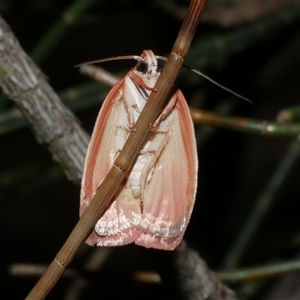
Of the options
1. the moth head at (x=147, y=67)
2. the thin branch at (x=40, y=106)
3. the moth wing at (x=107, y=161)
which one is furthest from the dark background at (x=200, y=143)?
the moth head at (x=147, y=67)

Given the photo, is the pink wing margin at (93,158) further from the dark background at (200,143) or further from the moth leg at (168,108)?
the dark background at (200,143)

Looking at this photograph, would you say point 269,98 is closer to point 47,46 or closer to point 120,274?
point 47,46

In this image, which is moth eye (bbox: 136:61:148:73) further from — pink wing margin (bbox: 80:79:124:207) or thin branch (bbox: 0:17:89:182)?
thin branch (bbox: 0:17:89:182)

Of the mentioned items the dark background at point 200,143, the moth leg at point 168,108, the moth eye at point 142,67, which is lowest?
the dark background at point 200,143

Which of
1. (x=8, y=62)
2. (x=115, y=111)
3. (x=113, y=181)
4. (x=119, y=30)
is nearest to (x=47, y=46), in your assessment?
(x=8, y=62)

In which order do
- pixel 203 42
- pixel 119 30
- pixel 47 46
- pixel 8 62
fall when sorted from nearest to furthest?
pixel 8 62
pixel 47 46
pixel 203 42
pixel 119 30

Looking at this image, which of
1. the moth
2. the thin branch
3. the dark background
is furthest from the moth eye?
the dark background
